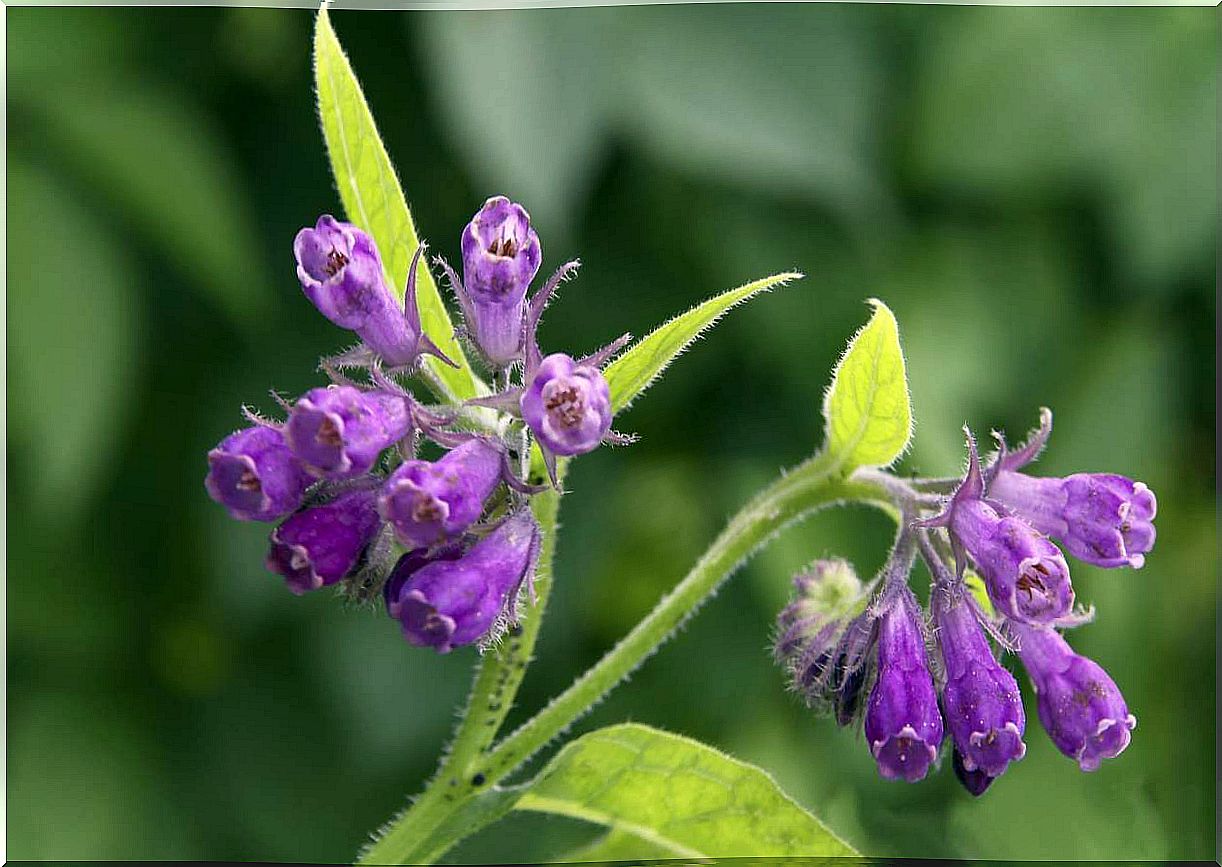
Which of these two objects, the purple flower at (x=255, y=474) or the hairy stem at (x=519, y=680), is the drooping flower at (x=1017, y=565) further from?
the purple flower at (x=255, y=474)

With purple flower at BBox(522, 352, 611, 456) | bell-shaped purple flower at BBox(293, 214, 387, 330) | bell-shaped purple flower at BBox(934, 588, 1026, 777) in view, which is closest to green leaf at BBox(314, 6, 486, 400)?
bell-shaped purple flower at BBox(293, 214, 387, 330)

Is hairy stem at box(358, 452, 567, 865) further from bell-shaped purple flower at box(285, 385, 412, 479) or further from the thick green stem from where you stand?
bell-shaped purple flower at box(285, 385, 412, 479)

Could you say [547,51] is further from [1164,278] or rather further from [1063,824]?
[1063,824]

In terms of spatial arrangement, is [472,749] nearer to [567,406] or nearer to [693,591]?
[693,591]

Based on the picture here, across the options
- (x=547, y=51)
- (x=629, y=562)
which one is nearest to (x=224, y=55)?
(x=547, y=51)

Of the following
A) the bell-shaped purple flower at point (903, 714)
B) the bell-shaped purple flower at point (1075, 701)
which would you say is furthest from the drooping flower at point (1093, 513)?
the bell-shaped purple flower at point (903, 714)

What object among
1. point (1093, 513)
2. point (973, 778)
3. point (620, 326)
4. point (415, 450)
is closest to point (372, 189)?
point (415, 450)
